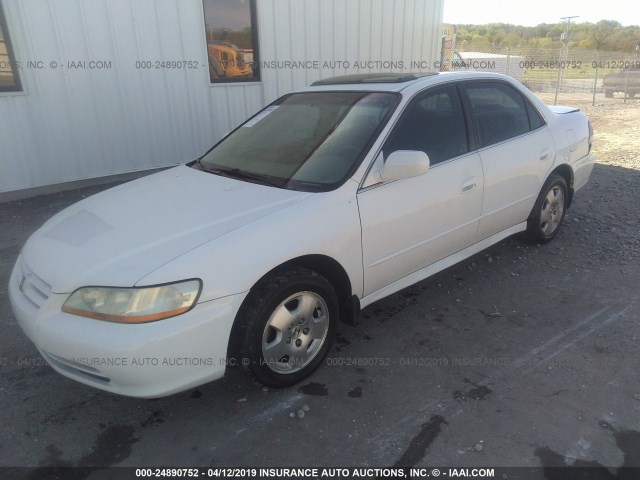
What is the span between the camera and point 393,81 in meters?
3.50

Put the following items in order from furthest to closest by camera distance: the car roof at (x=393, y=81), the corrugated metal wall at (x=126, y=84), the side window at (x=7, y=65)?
the corrugated metal wall at (x=126, y=84)
the side window at (x=7, y=65)
the car roof at (x=393, y=81)

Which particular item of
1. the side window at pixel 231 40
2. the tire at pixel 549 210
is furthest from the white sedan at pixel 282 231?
the side window at pixel 231 40

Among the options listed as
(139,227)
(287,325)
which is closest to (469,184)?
(287,325)

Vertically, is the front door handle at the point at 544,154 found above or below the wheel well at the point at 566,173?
above

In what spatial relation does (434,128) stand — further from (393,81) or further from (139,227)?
(139,227)

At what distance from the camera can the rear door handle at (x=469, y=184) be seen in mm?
3450

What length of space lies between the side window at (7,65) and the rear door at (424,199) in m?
5.34

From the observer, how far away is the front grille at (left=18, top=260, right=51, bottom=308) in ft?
8.05

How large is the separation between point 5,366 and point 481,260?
3.94m

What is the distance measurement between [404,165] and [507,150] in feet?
4.68

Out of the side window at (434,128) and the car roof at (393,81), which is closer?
the side window at (434,128)

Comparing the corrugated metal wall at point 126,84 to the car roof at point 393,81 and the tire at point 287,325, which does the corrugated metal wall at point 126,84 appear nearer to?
the car roof at point 393,81

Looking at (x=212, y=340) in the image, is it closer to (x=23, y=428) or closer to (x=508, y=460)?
(x=23, y=428)

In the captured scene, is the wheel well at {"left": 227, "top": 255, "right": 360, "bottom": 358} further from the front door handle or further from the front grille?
the front door handle
